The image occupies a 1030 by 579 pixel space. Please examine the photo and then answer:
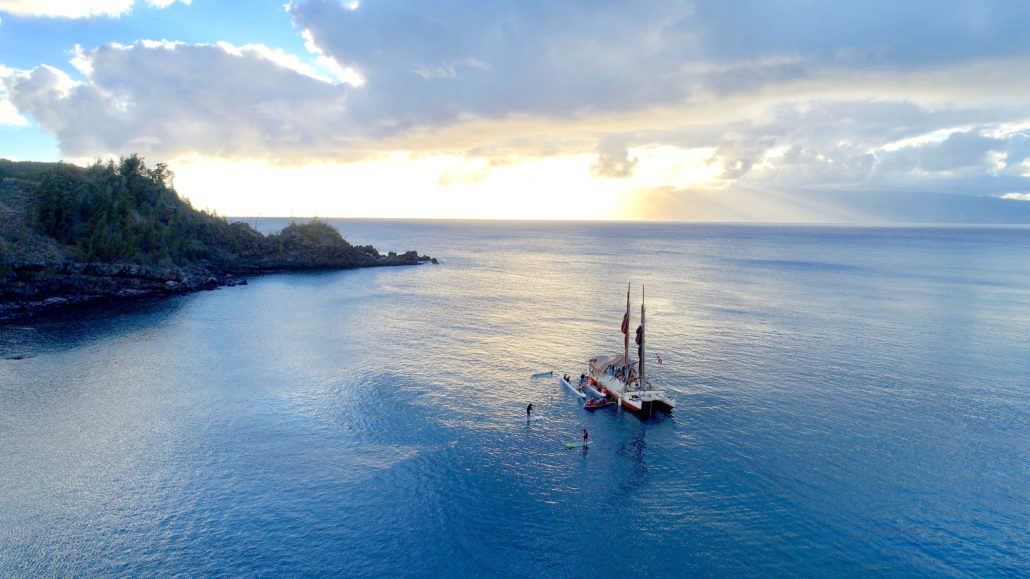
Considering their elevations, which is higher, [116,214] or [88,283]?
[116,214]

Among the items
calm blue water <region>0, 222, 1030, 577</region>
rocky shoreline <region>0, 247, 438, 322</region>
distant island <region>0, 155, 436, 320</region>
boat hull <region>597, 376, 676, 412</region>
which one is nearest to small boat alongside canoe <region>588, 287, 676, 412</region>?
boat hull <region>597, 376, 676, 412</region>

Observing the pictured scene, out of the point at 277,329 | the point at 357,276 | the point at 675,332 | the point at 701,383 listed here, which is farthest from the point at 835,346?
the point at 357,276

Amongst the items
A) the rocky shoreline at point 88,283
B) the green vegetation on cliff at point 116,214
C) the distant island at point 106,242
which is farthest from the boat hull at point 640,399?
the green vegetation on cliff at point 116,214

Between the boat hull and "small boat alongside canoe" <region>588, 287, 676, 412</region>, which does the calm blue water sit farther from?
"small boat alongside canoe" <region>588, 287, 676, 412</region>

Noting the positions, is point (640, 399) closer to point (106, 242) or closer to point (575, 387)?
point (575, 387)

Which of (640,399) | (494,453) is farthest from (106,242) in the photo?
(640,399)

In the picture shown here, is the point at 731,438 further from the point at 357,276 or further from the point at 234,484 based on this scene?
the point at 357,276

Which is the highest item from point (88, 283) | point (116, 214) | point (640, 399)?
point (116, 214)

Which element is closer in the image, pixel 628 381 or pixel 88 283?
pixel 628 381
